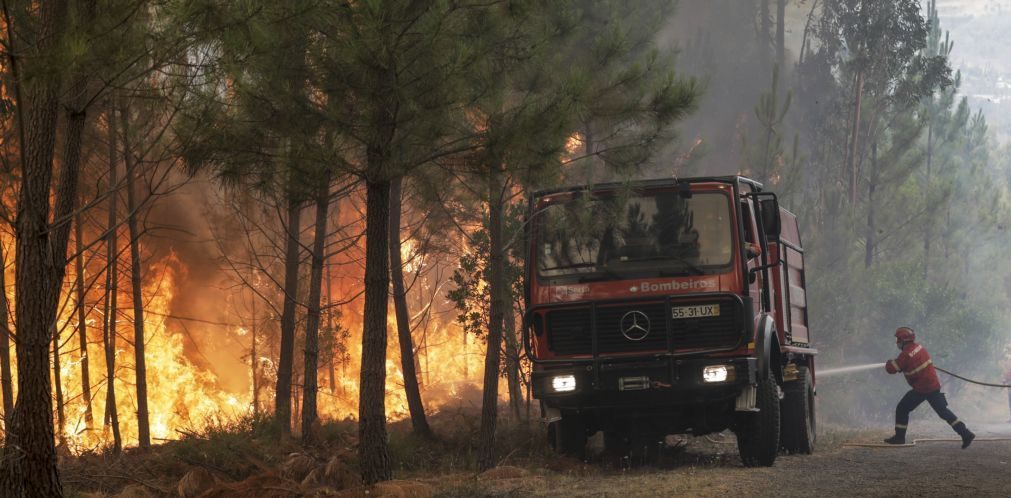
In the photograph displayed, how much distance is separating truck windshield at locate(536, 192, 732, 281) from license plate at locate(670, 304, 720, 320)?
34cm

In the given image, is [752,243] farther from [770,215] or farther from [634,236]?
[634,236]

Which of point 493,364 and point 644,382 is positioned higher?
point 493,364

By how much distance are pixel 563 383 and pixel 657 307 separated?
1.20 meters

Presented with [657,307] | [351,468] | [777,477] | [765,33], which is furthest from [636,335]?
[765,33]

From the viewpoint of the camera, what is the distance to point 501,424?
59.3ft

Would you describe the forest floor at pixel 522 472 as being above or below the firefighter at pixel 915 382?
below

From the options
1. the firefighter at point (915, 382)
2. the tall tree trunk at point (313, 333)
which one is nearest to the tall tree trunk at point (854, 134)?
the firefighter at point (915, 382)

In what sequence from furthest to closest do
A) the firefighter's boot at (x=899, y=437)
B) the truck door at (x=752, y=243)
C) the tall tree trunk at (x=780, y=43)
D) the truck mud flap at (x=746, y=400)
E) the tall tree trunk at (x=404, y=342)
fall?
1. the tall tree trunk at (x=780, y=43)
2. the tall tree trunk at (x=404, y=342)
3. the firefighter's boot at (x=899, y=437)
4. the truck door at (x=752, y=243)
5. the truck mud flap at (x=746, y=400)

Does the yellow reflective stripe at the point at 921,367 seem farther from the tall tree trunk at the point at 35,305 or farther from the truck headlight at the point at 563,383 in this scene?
the tall tree trunk at the point at 35,305

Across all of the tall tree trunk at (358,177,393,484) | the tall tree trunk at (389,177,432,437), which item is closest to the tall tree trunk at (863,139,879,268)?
the tall tree trunk at (389,177,432,437)

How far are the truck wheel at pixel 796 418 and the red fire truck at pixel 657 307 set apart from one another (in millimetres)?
2307

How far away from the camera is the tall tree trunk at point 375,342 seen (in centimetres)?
991

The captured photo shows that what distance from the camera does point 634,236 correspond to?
424 inches

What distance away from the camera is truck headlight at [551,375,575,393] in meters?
10.5
